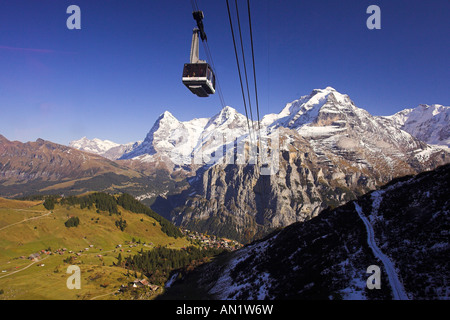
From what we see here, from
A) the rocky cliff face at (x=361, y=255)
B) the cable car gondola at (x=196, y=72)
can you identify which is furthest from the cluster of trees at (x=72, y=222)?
the cable car gondola at (x=196, y=72)

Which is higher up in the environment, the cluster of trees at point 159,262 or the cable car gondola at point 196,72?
the cable car gondola at point 196,72

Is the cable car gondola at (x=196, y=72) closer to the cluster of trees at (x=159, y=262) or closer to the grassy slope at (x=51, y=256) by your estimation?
the grassy slope at (x=51, y=256)

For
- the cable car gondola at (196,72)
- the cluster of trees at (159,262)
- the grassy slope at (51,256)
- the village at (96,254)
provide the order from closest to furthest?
the cable car gondola at (196,72) → the grassy slope at (51,256) → the village at (96,254) → the cluster of trees at (159,262)

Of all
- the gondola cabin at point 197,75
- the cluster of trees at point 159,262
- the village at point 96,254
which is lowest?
the cluster of trees at point 159,262

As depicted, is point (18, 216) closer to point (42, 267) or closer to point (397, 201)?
point (42, 267)

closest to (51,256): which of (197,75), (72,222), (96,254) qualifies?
(96,254)

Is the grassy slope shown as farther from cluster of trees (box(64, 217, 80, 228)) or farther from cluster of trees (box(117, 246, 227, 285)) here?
cluster of trees (box(117, 246, 227, 285))

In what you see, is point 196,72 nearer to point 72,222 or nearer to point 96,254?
point 96,254
